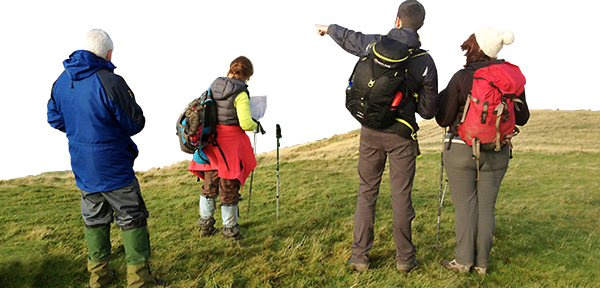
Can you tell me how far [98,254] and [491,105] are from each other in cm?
584

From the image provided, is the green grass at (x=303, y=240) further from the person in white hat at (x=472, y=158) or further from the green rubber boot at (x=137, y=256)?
the person in white hat at (x=472, y=158)

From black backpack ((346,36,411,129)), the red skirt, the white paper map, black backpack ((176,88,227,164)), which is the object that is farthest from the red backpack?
black backpack ((176,88,227,164))

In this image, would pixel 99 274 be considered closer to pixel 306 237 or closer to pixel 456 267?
pixel 306 237

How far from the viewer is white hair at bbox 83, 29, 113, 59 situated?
16.8 feet

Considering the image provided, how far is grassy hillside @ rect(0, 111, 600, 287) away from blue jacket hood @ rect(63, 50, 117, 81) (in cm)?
300

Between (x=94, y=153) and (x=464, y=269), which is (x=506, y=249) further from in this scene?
(x=94, y=153)

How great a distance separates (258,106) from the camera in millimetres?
7938

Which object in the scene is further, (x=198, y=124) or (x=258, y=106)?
(x=258, y=106)

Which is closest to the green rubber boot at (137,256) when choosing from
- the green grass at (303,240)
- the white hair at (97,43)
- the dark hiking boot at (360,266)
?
the green grass at (303,240)

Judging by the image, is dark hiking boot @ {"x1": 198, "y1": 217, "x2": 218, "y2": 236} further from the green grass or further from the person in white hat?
the person in white hat

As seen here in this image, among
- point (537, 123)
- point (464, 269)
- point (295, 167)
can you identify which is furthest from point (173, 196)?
point (537, 123)

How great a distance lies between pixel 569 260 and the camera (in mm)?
7719

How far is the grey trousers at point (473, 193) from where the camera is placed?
5988 millimetres

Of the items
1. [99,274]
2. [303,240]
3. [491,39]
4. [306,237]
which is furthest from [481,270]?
[99,274]
